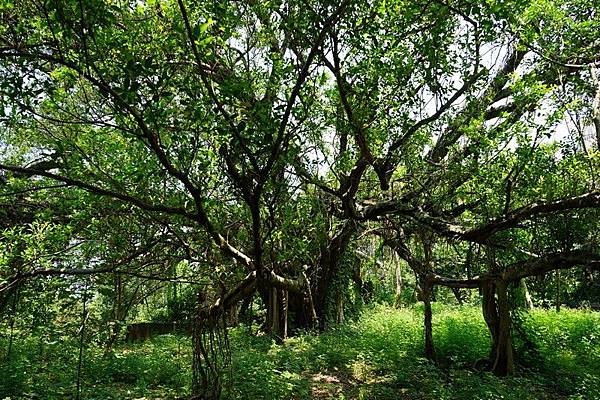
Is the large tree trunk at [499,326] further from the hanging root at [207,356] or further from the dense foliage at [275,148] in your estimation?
the hanging root at [207,356]

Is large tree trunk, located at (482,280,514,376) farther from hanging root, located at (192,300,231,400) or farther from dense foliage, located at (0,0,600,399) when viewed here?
hanging root, located at (192,300,231,400)

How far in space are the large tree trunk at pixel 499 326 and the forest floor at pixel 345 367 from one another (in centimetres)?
31

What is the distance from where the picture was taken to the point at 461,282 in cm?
721

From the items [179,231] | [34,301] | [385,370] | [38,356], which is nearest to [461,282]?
[385,370]

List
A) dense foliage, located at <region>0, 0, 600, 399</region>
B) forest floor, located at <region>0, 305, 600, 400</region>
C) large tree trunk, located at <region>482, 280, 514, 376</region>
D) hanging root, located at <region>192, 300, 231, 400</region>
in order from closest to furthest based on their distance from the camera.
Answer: dense foliage, located at <region>0, 0, 600, 399</region> → hanging root, located at <region>192, 300, 231, 400</region> → forest floor, located at <region>0, 305, 600, 400</region> → large tree trunk, located at <region>482, 280, 514, 376</region>

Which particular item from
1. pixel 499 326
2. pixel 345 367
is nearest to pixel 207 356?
pixel 345 367

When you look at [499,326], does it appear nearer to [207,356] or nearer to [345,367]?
[345,367]

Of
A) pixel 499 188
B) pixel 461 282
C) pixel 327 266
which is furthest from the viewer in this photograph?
pixel 327 266

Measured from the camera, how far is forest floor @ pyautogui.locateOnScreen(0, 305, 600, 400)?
18.8 ft

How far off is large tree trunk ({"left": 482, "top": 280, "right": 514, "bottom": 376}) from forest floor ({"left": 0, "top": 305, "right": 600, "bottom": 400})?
310 millimetres

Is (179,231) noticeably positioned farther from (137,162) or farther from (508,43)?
(508,43)

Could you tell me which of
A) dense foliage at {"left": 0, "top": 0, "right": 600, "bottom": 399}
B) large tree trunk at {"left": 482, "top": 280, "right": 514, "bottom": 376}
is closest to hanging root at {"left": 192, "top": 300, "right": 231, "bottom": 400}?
dense foliage at {"left": 0, "top": 0, "right": 600, "bottom": 399}

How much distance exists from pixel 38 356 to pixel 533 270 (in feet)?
27.2

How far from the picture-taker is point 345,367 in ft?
25.6
